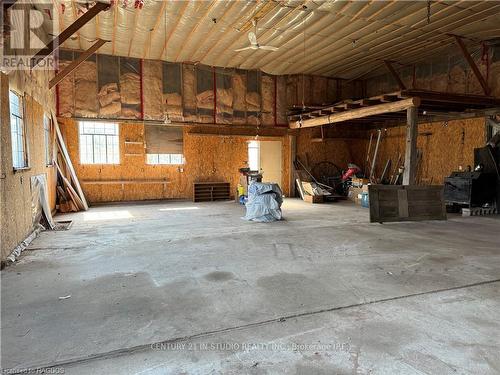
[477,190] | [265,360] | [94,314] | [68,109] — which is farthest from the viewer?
[68,109]

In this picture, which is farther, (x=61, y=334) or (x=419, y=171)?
(x=419, y=171)

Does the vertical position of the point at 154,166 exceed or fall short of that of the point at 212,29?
it falls short

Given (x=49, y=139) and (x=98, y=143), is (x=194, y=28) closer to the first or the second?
(x=49, y=139)

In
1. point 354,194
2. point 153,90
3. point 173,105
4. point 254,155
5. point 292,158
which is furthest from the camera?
point 254,155

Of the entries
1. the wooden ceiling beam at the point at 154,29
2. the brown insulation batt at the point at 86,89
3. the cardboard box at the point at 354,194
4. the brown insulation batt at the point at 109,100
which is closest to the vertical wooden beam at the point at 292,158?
the cardboard box at the point at 354,194

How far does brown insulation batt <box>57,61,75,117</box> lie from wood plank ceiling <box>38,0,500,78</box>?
0.89 metres

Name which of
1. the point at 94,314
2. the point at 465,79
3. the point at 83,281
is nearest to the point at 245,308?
the point at 94,314

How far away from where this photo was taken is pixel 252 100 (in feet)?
38.2

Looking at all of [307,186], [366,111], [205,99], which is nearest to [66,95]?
[205,99]

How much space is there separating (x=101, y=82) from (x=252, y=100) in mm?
4910

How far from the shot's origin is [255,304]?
114 inches

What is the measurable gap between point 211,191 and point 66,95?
5.15 m

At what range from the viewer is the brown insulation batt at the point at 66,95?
936 cm

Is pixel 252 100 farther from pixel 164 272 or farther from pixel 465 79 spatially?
pixel 164 272
